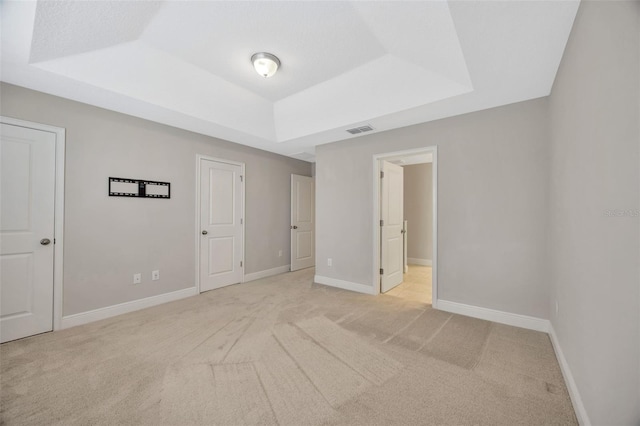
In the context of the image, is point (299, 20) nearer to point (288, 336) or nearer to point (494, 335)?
point (288, 336)

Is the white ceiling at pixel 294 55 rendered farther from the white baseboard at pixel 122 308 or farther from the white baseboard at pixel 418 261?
the white baseboard at pixel 418 261

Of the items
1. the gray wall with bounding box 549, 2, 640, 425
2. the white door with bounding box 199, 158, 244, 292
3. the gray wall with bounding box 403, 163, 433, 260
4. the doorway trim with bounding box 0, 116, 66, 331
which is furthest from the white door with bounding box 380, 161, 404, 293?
the doorway trim with bounding box 0, 116, 66, 331

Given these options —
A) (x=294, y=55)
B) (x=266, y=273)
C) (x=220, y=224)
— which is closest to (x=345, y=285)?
(x=266, y=273)

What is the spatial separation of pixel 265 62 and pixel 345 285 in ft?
10.8

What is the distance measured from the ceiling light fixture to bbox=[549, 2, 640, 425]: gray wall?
7.73 ft

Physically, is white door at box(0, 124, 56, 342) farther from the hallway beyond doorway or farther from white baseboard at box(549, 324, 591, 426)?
white baseboard at box(549, 324, 591, 426)

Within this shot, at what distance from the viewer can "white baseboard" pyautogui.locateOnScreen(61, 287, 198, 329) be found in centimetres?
279

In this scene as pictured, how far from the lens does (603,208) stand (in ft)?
4.01

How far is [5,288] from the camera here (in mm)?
2455

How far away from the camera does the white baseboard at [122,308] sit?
9.14 feet

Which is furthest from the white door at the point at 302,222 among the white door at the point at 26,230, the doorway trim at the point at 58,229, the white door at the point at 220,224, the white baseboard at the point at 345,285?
the white door at the point at 26,230

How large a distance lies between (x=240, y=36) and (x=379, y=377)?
3128 millimetres

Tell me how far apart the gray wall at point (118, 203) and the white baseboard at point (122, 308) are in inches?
2.3

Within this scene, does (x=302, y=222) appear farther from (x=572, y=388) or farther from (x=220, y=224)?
(x=572, y=388)
